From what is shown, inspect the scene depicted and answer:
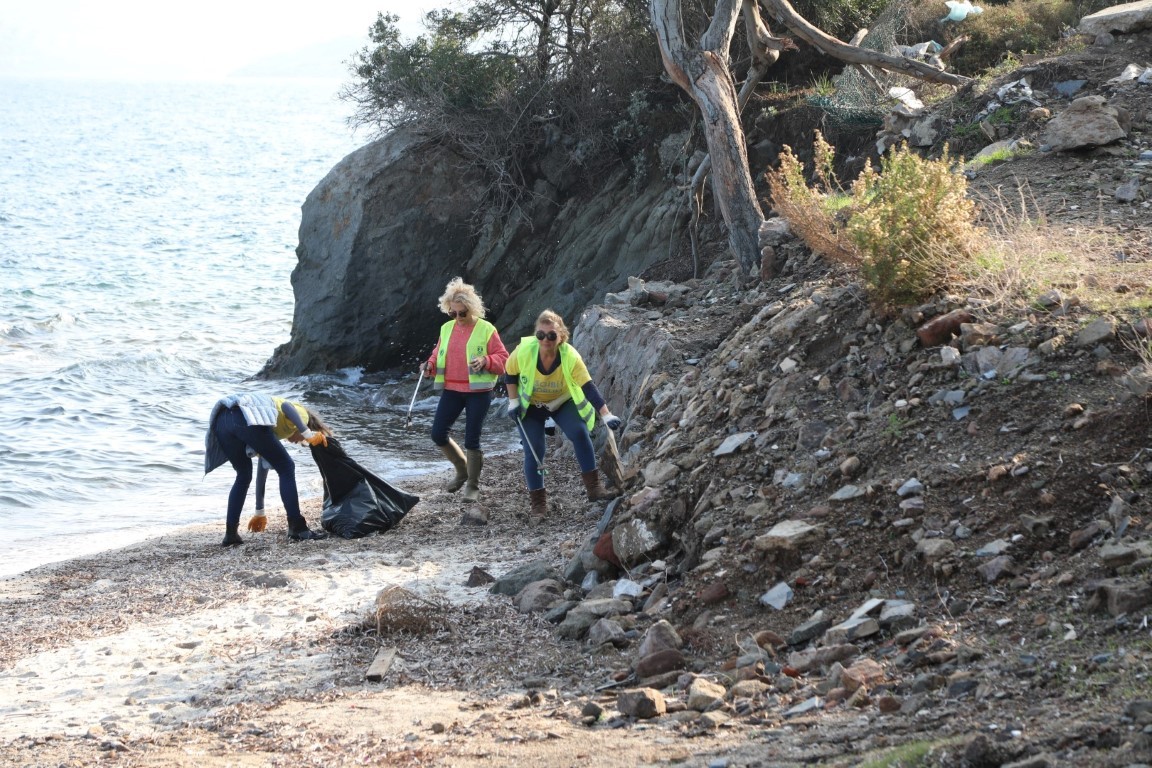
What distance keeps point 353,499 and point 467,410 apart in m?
1.19

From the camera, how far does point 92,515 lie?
11953 millimetres

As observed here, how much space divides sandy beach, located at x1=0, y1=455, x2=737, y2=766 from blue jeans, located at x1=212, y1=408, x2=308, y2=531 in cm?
28

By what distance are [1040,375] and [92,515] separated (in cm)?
928

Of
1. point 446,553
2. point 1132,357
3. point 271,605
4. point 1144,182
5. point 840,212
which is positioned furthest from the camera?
point 840,212

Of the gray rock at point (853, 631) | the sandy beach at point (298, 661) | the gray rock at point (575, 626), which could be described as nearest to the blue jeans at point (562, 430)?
the sandy beach at point (298, 661)

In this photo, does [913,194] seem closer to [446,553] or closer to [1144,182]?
[1144,182]

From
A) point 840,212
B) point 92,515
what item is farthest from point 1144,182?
point 92,515

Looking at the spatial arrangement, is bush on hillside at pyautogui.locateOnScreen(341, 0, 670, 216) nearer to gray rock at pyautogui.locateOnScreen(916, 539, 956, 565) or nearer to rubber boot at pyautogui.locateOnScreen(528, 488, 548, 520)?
rubber boot at pyautogui.locateOnScreen(528, 488, 548, 520)

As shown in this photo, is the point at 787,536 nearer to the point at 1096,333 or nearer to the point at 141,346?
the point at 1096,333

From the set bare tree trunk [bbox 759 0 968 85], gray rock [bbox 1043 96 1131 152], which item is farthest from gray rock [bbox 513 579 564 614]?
bare tree trunk [bbox 759 0 968 85]

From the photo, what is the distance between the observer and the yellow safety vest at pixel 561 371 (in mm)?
8938

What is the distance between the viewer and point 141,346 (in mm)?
20953

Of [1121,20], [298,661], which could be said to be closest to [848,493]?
[298,661]

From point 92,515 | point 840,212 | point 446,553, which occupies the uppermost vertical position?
point 840,212
